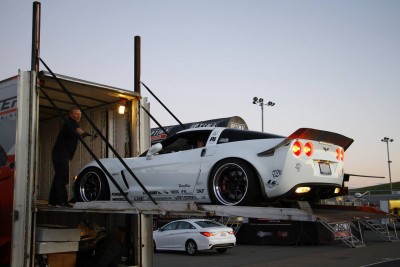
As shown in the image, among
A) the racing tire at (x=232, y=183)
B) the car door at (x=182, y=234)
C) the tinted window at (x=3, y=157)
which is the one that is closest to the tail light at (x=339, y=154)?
the racing tire at (x=232, y=183)

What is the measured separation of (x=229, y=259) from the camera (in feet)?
51.6

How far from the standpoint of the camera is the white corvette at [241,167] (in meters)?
5.79

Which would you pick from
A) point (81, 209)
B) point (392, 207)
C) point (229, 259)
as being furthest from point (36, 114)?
point (392, 207)

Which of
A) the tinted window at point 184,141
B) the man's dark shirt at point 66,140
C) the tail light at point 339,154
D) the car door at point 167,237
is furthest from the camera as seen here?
the car door at point 167,237

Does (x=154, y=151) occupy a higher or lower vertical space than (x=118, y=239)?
higher

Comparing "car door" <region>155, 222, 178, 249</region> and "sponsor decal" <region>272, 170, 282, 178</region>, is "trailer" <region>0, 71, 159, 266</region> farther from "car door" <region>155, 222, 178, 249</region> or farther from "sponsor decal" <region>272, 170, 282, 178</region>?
"car door" <region>155, 222, 178, 249</region>

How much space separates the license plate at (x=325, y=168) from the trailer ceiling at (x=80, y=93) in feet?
11.5

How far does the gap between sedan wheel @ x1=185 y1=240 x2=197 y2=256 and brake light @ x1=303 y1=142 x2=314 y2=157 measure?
39.5 ft

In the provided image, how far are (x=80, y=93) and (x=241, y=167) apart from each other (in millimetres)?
3458

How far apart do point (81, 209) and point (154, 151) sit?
→ 1226 millimetres

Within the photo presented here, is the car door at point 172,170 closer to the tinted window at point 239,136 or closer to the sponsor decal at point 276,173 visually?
the tinted window at point 239,136

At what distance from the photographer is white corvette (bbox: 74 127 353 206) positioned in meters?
5.79

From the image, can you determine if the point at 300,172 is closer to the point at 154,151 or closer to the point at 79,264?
the point at 154,151

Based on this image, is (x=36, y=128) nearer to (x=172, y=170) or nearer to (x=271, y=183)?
(x=172, y=170)
